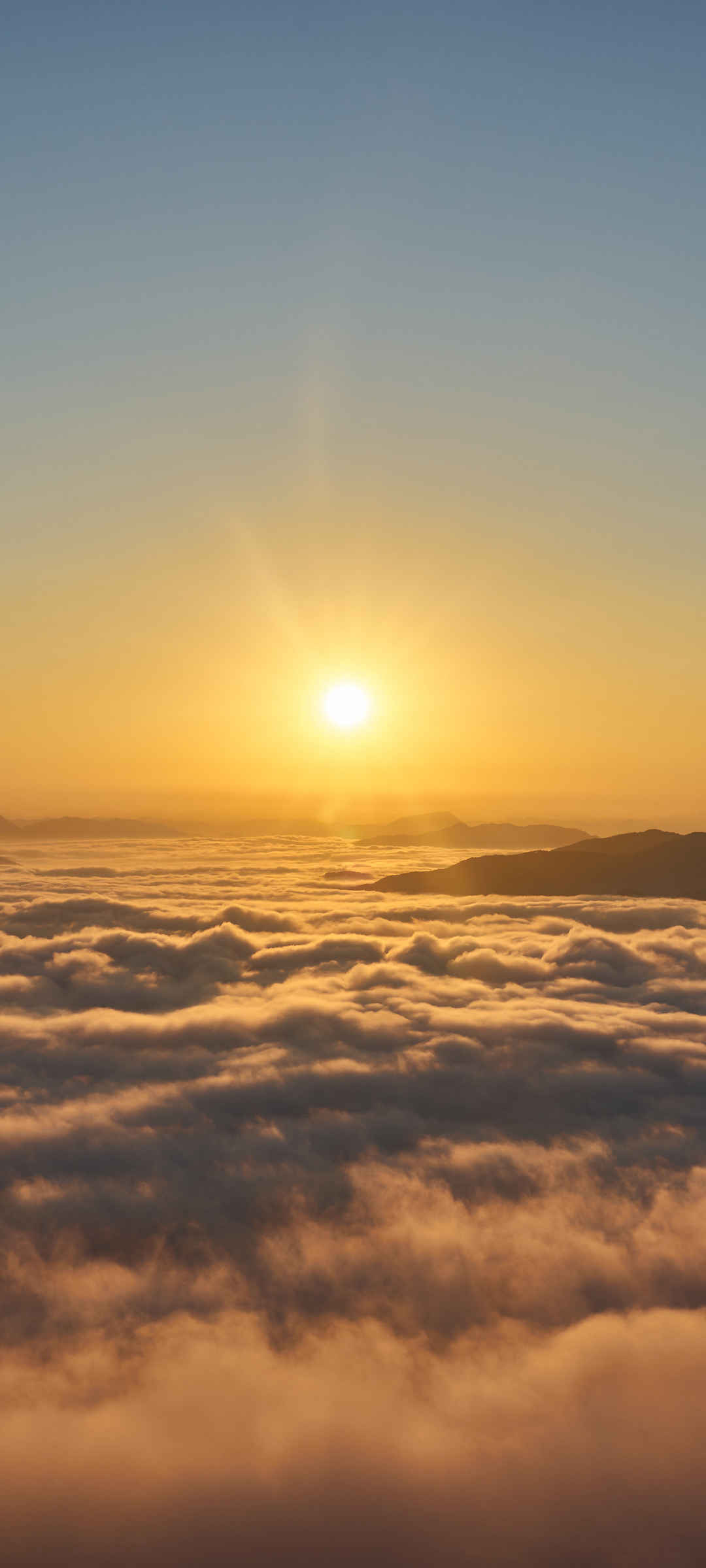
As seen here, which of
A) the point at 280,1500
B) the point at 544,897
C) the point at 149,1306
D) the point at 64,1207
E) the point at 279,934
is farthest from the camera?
the point at 544,897

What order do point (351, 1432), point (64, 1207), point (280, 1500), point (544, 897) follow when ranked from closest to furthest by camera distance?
1. point (280, 1500)
2. point (351, 1432)
3. point (64, 1207)
4. point (544, 897)

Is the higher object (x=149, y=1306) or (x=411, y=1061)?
(x=411, y=1061)

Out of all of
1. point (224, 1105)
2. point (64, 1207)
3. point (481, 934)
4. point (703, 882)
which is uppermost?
point (703, 882)

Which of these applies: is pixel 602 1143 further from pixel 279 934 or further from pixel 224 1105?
pixel 279 934

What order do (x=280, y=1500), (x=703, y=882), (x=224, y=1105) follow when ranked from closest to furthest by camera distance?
(x=280, y=1500)
(x=224, y=1105)
(x=703, y=882)

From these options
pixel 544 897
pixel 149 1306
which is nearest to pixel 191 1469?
pixel 149 1306

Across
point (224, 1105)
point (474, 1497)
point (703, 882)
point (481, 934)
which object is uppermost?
point (703, 882)

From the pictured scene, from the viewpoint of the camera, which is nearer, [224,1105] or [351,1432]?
[351,1432]

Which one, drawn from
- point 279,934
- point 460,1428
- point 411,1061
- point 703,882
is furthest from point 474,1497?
point 703,882

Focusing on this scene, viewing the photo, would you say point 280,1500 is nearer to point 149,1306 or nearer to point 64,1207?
point 149,1306
